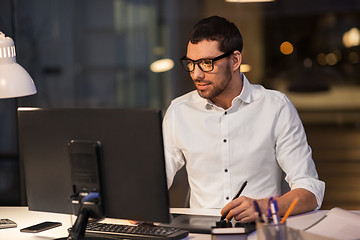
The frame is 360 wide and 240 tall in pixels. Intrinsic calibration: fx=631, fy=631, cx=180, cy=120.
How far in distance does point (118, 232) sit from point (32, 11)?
2.91 metres

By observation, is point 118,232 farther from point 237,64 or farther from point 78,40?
point 78,40

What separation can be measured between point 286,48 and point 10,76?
231 centimetres

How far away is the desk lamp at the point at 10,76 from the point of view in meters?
2.52

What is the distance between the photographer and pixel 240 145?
2848 millimetres

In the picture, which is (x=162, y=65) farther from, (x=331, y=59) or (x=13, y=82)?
(x=13, y=82)

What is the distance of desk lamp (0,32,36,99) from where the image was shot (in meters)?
2.52

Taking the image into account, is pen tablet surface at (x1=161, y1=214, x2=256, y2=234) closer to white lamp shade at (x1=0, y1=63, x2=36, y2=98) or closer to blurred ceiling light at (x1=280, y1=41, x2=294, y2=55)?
white lamp shade at (x1=0, y1=63, x2=36, y2=98)

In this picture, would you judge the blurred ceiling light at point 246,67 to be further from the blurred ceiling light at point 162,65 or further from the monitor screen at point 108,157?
the monitor screen at point 108,157

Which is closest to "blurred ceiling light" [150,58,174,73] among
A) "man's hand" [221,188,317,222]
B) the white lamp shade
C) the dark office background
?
the dark office background

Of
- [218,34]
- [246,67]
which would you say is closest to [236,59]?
[218,34]

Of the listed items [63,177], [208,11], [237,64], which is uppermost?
[208,11]

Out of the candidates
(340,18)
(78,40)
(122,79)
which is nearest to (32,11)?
(78,40)

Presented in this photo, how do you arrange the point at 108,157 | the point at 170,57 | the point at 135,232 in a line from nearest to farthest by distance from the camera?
the point at 108,157
the point at 135,232
the point at 170,57

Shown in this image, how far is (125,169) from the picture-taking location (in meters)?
1.99
